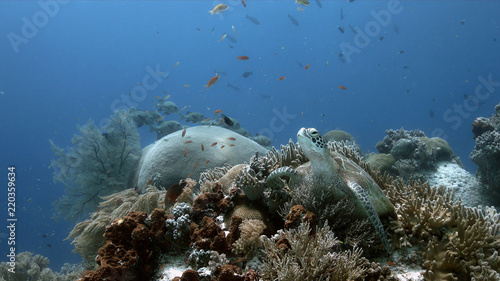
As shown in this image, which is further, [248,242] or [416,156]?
[416,156]

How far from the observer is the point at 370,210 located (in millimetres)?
2762

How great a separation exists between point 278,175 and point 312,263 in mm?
1240

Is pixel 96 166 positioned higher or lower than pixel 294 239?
lower

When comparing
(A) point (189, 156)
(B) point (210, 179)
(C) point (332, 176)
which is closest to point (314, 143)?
(C) point (332, 176)

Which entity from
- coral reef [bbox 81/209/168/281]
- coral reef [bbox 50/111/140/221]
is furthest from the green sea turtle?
coral reef [bbox 50/111/140/221]

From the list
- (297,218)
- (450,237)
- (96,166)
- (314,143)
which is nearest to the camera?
(450,237)

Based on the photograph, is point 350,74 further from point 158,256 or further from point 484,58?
point 158,256

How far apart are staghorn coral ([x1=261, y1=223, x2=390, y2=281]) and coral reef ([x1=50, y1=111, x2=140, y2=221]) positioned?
8.76 metres

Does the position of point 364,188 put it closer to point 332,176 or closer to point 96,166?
point 332,176

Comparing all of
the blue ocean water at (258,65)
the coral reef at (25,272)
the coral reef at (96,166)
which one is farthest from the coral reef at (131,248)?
the blue ocean water at (258,65)

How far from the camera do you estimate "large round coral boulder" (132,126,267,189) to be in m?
7.71

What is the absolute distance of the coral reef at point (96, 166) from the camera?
30.4 ft

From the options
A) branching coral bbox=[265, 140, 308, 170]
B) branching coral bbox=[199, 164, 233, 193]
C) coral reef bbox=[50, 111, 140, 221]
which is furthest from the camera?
coral reef bbox=[50, 111, 140, 221]

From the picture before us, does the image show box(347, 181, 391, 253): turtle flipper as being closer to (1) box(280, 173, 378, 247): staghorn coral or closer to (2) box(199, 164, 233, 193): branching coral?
(1) box(280, 173, 378, 247): staghorn coral
